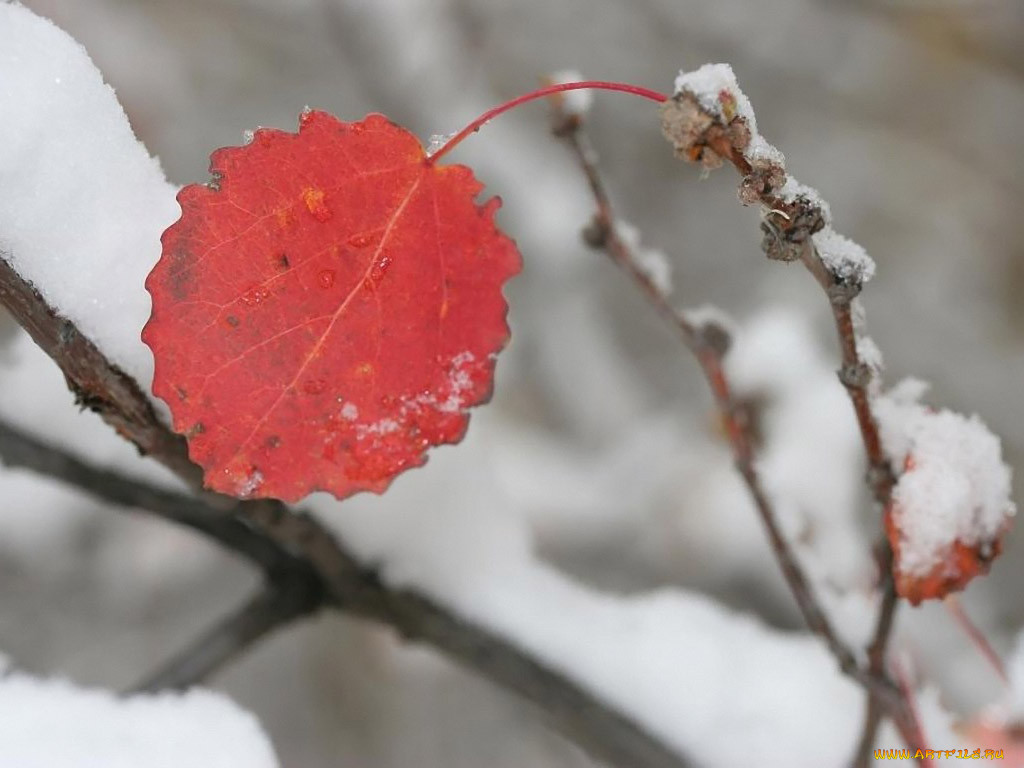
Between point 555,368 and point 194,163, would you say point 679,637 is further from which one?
point 194,163

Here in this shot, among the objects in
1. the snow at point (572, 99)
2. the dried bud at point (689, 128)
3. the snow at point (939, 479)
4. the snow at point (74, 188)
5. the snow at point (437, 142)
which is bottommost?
the snow at point (74, 188)

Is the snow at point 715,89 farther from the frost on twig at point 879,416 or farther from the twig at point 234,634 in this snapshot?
the twig at point 234,634

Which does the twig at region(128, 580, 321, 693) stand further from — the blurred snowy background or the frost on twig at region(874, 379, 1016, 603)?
the blurred snowy background

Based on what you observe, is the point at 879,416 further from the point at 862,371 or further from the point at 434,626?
the point at 434,626

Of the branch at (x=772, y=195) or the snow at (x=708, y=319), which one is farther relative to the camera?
the snow at (x=708, y=319)

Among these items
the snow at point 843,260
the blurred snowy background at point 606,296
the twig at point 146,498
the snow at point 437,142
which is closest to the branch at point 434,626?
the twig at point 146,498

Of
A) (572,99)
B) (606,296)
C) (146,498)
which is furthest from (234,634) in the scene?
(606,296)

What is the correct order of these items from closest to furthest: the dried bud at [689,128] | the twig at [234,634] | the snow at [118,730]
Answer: the dried bud at [689,128] < the snow at [118,730] < the twig at [234,634]

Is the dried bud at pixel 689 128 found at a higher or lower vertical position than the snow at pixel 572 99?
lower

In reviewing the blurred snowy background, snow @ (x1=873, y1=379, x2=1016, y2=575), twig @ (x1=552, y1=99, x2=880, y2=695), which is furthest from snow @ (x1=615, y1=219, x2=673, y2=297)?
the blurred snowy background
